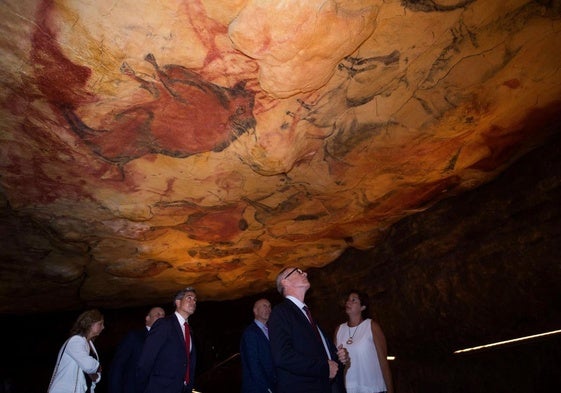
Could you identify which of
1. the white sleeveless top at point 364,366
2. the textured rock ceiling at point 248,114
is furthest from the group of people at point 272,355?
the textured rock ceiling at point 248,114

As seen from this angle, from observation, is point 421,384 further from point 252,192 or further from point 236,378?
point 236,378

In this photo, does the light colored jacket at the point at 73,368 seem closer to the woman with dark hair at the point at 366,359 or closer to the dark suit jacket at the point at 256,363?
the dark suit jacket at the point at 256,363

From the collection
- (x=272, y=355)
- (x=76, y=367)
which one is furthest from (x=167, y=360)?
(x=272, y=355)

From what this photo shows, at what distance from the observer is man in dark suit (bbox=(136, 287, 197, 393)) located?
2.59 metres

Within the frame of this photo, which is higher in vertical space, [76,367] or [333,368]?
[76,367]

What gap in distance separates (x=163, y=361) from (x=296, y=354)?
46.8 inches

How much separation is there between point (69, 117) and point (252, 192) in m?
1.96

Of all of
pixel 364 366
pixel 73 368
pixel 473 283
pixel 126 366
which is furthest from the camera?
pixel 473 283

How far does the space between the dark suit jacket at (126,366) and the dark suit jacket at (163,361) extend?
113 cm

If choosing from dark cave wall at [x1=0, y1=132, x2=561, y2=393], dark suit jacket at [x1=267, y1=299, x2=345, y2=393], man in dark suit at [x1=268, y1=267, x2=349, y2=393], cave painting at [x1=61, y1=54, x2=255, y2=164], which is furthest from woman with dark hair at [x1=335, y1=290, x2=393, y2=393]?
cave painting at [x1=61, y1=54, x2=255, y2=164]

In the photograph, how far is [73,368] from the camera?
279 centimetres

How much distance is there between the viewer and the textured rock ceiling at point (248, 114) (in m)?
2.14

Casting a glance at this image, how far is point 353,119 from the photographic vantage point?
3.15m

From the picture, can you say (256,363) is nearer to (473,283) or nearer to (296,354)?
(296,354)
